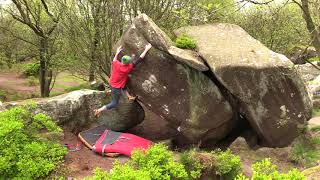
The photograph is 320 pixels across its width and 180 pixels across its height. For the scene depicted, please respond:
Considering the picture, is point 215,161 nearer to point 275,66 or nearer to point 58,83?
point 275,66

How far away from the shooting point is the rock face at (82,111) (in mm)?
13906

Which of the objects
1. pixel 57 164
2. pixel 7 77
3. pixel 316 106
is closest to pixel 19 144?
pixel 57 164

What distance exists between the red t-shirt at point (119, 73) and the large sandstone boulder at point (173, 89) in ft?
0.96

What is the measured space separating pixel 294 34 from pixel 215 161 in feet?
43.2

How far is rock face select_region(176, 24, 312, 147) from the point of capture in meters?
12.2

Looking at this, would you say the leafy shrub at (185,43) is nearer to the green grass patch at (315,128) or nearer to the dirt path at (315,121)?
the green grass patch at (315,128)

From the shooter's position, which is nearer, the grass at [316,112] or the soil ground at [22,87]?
the grass at [316,112]

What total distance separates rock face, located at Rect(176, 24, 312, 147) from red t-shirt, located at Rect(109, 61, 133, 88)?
2589 millimetres

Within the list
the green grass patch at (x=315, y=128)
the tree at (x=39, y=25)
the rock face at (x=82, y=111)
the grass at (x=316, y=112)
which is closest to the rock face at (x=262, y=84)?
the green grass patch at (x=315, y=128)

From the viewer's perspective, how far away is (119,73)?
1306 centimetres

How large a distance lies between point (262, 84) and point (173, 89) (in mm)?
2999

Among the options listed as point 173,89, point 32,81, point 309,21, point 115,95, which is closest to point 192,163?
point 173,89

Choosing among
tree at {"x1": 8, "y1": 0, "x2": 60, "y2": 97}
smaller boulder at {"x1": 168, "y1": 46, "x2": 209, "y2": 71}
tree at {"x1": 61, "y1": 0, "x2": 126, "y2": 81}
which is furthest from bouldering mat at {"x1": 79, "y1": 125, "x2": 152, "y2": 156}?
tree at {"x1": 8, "y1": 0, "x2": 60, "y2": 97}

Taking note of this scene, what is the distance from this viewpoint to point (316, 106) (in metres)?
19.3
